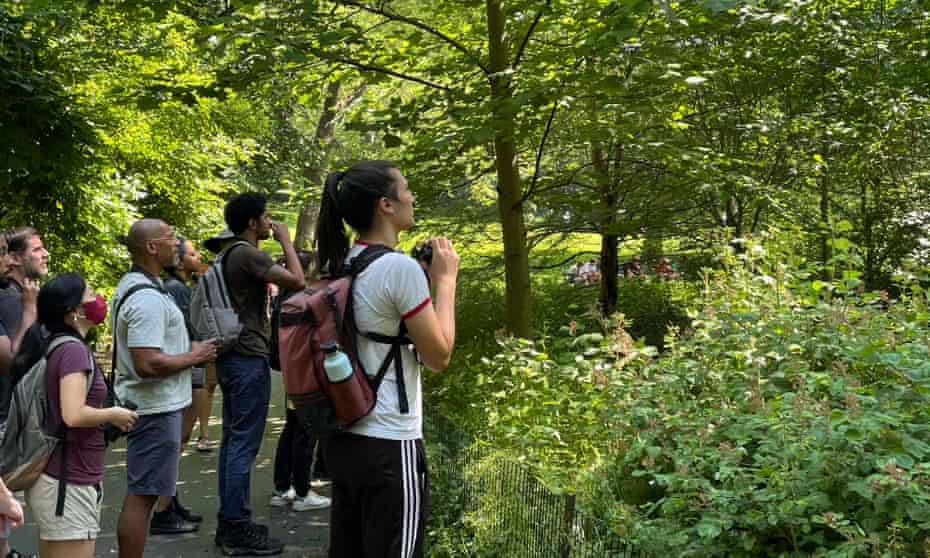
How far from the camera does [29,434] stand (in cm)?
438

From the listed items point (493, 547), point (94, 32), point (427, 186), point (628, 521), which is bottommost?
point (493, 547)

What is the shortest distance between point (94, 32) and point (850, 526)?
11.5 metres

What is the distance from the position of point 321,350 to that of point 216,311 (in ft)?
9.69

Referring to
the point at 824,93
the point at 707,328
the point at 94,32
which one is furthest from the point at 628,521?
the point at 94,32

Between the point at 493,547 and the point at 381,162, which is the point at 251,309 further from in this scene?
the point at 381,162

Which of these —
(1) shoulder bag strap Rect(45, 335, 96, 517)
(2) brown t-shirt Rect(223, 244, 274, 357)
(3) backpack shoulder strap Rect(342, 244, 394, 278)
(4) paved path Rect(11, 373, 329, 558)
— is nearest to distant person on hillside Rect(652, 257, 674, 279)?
(4) paved path Rect(11, 373, 329, 558)

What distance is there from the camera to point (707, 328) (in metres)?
5.57

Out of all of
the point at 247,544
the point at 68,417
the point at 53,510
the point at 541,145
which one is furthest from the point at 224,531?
the point at 541,145

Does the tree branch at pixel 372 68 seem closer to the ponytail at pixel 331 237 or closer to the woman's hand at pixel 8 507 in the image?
the ponytail at pixel 331 237

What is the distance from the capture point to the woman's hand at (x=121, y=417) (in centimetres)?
445

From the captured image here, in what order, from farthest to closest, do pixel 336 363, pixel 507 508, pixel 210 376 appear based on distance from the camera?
pixel 210 376 → pixel 507 508 → pixel 336 363

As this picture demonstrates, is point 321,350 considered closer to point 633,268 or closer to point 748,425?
point 748,425

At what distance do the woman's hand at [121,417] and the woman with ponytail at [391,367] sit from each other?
153 centimetres

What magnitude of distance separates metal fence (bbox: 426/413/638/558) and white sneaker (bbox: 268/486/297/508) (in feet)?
4.74
